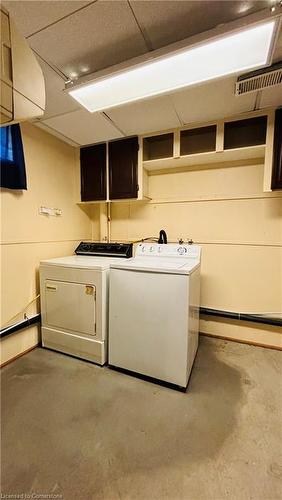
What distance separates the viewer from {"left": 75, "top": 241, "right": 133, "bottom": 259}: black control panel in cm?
257

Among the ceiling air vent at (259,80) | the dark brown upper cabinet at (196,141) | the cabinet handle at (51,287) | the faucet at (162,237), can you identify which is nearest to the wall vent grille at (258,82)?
the ceiling air vent at (259,80)

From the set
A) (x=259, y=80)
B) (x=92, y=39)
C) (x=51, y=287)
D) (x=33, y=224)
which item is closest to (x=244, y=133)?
(x=259, y=80)

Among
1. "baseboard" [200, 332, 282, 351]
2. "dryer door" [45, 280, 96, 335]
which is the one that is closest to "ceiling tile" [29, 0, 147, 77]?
"dryer door" [45, 280, 96, 335]

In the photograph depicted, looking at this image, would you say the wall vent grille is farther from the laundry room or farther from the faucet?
the faucet

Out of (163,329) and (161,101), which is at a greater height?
(161,101)

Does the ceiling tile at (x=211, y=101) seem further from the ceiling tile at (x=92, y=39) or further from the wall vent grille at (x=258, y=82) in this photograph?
the ceiling tile at (x=92, y=39)

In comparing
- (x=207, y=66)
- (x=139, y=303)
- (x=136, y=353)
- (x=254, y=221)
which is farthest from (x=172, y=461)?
(x=207, y=66)

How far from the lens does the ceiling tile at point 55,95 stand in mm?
1554

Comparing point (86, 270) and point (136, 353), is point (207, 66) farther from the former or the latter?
point (136, 353)

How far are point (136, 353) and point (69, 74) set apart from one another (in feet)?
7.30

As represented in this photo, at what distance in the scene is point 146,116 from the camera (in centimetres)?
210

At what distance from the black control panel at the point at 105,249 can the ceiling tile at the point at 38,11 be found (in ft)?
6.11

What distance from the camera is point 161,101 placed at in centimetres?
186

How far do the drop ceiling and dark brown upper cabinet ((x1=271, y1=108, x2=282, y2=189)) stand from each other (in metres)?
0.14
